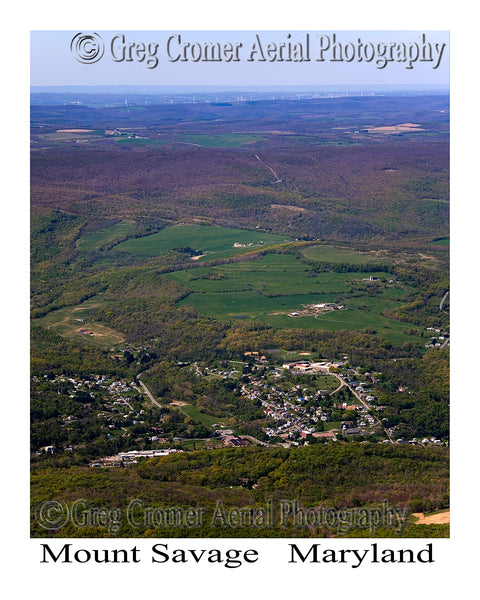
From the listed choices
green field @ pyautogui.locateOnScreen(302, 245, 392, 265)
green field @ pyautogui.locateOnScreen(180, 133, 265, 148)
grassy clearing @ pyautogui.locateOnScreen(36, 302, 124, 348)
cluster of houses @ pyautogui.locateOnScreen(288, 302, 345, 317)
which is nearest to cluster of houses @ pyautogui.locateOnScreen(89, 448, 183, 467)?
grassy clearing @ pyautogui.locateOnScreen(36, 302, 124, 348)

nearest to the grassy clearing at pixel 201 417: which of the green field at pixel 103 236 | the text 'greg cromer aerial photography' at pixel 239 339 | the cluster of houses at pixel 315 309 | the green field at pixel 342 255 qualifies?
the text 'greg cromer aerial photography' at pixel 239 339

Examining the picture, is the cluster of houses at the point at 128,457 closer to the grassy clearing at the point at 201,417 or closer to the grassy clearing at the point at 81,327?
the grassy clearing at the point at 201,417

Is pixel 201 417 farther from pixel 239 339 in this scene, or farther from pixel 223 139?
pixel 223 139

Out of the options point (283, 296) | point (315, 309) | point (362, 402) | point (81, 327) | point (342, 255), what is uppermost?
point (342, 255)

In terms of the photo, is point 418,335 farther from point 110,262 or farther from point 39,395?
point 110,262

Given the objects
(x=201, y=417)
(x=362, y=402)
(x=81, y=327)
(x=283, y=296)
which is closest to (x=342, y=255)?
(x=283, y=296)

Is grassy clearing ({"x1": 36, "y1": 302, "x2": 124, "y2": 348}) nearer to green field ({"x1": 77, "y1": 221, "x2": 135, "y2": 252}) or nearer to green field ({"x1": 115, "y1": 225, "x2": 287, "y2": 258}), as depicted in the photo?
green field ({"x1": 115, "y1": 225, "x2": 287, "y2": 258})
